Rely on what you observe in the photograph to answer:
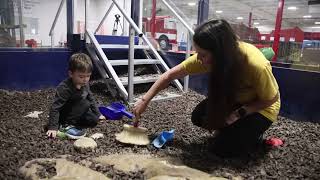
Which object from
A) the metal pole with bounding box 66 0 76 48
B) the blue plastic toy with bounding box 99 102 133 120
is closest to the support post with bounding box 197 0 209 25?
the metal pole with bounding box 66 0 76 48

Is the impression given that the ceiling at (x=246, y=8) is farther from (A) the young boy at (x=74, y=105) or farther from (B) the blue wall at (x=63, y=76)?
(A) the young boy at (x=74, y=105)

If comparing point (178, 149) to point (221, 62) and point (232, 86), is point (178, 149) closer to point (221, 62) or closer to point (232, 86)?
point (232, 86)

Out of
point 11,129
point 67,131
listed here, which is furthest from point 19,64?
point 67,131

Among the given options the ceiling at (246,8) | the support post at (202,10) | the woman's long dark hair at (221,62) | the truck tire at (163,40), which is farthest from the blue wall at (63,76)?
the ceiling at (246,8)

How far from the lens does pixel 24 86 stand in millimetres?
3285

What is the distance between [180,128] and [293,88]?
3.99 ft

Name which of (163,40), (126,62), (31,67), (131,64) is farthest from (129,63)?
(163,40)

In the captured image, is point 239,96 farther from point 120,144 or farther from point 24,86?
point 24,86

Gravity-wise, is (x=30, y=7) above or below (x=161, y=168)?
above

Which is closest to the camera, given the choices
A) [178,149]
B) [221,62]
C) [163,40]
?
[221,62]

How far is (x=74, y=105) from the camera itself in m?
2.04

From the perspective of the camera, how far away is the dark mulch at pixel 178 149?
59.0 inches

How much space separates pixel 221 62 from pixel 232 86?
0.16 metres

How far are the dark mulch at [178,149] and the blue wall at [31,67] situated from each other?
27.6 inches
